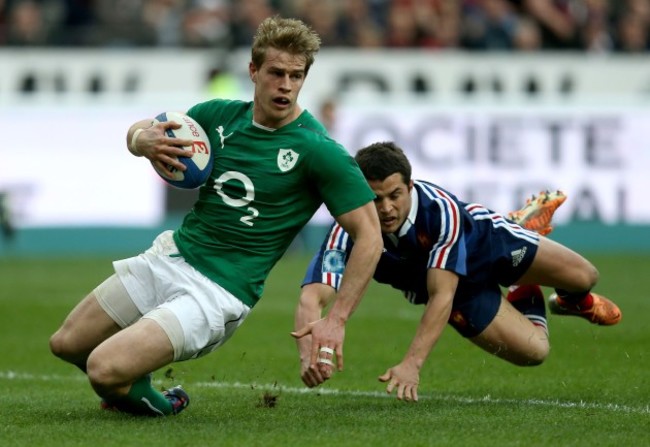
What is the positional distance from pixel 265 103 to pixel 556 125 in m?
13.2

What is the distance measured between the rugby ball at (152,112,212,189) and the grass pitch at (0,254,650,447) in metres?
1.12

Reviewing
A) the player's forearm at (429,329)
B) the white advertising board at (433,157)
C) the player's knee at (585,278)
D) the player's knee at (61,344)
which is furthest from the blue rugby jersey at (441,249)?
the white advertising board at (433,157)

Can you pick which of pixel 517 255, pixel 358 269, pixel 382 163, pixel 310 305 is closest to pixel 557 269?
pixel 517 255

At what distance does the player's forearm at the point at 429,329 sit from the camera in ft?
23.6

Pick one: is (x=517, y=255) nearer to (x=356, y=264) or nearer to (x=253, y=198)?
(x=356, y=264)

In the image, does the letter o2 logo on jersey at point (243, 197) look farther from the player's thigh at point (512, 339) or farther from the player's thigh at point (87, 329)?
the player's thigh at point (512, 339)

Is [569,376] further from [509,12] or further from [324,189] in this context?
[509,12]

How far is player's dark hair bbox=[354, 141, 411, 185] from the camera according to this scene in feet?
24.7

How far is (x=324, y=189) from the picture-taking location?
23.0 ft

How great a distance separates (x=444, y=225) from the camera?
25.4ft

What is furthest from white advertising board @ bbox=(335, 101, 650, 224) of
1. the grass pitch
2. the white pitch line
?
the white pitch line

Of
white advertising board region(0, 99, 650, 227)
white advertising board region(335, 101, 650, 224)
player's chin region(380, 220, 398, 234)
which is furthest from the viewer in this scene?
white advertising board region(335, 101, 650, 224)

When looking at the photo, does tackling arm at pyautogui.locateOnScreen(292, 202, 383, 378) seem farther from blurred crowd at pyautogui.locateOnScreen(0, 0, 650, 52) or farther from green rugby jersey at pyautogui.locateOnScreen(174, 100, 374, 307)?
blurred crowd at pyautogui.locateOnScreen(0, 0, 650, 52)

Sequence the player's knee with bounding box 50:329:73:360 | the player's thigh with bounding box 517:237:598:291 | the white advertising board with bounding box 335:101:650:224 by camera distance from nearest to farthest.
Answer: the player's knee with bounding box 50:329:73:360
the player's thigh with bounding box 517:237:598:291
the white advertising board with bounding box 335:101:650:224
